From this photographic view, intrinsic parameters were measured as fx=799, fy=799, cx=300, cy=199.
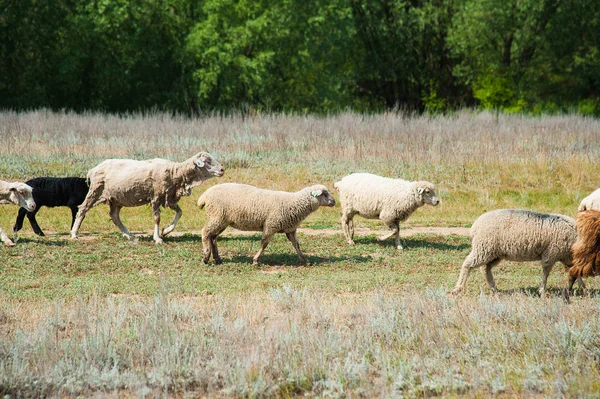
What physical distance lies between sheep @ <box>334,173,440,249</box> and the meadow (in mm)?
516

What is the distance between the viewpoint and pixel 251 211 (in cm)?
1398

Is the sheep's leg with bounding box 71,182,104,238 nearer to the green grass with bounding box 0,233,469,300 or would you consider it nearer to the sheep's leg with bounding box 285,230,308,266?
the green grass with bounding box 0,233,469,300

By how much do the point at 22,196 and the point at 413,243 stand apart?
7.89 meters

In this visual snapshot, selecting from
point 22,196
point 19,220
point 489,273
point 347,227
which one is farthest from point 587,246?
point 19,220

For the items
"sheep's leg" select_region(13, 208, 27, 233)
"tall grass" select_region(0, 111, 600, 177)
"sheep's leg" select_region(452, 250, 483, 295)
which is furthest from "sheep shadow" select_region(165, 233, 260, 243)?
"tall grass" select_region(0, 111, 600, 177)

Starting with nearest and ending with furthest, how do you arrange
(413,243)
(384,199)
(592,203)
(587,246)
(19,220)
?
(587,246)
(592,203)
(384,199)
(413,243)
(19,220)

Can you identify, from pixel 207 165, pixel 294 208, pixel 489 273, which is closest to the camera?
pixel 489 273

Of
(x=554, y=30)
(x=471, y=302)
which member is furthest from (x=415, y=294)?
(x=554, y=30)

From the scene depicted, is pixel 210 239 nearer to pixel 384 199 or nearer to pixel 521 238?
pixel 384 199

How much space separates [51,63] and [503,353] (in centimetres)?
3646

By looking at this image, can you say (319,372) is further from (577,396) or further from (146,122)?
(146,122)

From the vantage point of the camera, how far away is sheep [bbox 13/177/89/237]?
55.5 ft

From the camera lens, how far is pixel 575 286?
43.3ft

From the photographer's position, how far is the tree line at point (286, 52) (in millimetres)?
40312
